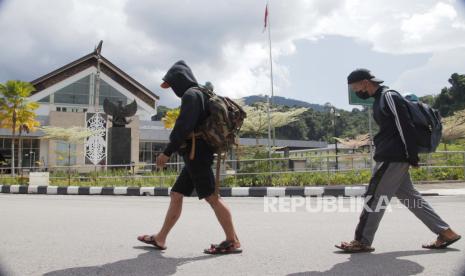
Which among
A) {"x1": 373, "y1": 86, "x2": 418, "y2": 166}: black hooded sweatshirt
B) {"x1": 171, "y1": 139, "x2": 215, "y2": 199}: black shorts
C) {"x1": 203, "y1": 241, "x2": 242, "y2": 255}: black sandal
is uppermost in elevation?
{"x1": 373, "y1": 86, "x2": 418, "y2": 166}: black hooded sweatshirt

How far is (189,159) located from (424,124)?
194 centimetres

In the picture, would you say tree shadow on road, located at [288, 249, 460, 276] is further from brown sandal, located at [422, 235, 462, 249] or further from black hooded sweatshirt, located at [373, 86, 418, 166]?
black hooded sweatshirt, located at [373, 86, 418, 166]

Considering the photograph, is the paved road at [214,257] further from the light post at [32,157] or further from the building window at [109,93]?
the building window at [109,93]

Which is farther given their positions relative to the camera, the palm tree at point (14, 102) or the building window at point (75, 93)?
the building window at point (75, 93)

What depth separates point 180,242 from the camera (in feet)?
14.6

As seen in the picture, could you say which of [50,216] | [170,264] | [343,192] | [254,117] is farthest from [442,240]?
[254,117]

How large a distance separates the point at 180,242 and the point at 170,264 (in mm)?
1027

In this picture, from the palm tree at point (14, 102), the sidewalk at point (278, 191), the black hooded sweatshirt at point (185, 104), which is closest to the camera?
the black hooded sweatshirt at point (185, 104)

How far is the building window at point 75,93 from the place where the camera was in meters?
55.9

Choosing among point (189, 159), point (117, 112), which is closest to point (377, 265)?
point (189, 159)

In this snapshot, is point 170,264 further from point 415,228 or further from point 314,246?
point 415,228

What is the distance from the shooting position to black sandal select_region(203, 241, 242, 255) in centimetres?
380

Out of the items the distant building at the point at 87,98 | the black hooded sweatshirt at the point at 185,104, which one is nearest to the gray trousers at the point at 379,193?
the black hooded sweatshirt at the point at 185,104

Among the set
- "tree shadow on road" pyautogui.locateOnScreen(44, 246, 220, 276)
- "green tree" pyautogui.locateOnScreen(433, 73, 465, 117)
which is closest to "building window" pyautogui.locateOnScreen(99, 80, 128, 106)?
"green tree" pyautogui.locateOnScreen(433, 73, 465, 117)
